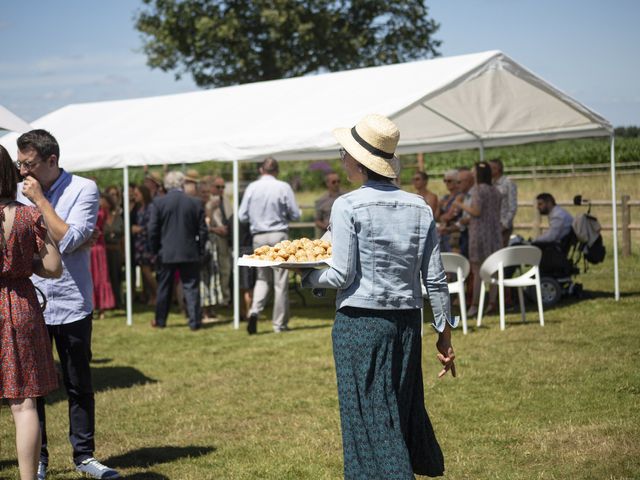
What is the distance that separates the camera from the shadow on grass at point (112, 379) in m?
8.28

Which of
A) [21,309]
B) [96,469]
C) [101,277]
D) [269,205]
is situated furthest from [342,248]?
[101,277]

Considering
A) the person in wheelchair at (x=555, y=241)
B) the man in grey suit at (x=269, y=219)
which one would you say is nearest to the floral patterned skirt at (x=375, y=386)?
the man in grey suit at (x=269, y=219)

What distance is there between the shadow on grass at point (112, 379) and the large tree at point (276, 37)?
20.9 meters

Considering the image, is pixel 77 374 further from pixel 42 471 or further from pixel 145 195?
pixel 145 195

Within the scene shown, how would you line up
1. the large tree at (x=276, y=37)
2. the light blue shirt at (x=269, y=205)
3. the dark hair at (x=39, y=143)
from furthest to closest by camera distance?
1. the large tree at (x=276, y=37)
2. the light blue shirt at (x=269, y=205)
3. the dark hair at (x=39, y=143)

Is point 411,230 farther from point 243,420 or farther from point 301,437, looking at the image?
point 243,420

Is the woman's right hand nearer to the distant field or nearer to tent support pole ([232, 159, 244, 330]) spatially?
tent support pole ([232, 159, 244, 330])

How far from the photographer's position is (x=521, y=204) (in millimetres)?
19578

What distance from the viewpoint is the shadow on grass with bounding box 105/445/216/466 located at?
19.4ft

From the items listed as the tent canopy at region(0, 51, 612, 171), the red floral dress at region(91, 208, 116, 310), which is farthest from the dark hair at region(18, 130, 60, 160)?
the red floral dress at region(91, 208, 116, 310)

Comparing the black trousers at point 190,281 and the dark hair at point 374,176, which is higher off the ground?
the dark hair at point 374,176

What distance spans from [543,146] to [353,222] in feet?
105

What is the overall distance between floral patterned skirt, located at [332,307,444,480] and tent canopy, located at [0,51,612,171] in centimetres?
673

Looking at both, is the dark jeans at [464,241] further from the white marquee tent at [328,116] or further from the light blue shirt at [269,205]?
the light blue shirt at [269,205]
